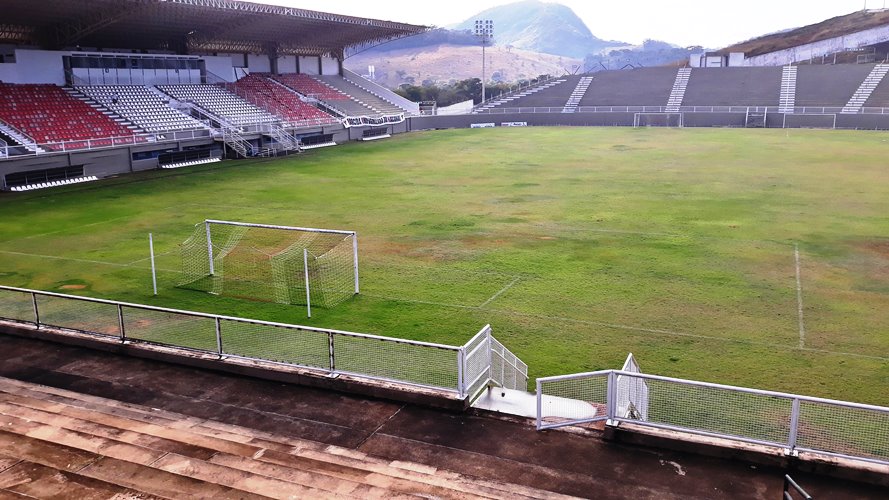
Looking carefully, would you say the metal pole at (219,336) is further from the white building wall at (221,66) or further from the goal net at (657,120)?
the goal net at (657,120)

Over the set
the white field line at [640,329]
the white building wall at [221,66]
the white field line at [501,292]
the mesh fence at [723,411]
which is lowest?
the white field line at [640,329]

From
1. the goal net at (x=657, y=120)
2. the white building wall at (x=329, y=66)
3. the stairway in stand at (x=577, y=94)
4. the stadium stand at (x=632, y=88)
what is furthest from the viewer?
the stadium stand at (x=632, y=88)

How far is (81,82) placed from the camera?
47531 mm

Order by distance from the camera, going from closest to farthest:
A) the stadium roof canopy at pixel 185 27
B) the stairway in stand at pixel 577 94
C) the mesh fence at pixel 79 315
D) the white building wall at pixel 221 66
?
the mesh fence at pixel 79 315
the stadium roof canopy at pixel 185 27
the white building wall at pixel 221 66
the stairway in stand at pixel 577 94

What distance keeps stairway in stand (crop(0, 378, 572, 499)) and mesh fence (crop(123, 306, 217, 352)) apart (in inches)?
74.8

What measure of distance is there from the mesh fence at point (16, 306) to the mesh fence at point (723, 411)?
10.8 metres

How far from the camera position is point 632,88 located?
8294 centimetres

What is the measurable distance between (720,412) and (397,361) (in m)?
4.54

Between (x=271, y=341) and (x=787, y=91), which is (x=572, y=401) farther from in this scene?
(x=787, y=91)

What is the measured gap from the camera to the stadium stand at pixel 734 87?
74.2 m

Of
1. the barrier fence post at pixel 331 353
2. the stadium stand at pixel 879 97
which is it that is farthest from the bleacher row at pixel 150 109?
the stadium stand at pixel 879 97

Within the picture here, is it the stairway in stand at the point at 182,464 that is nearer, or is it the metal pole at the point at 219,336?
the stairway in stand at the point at 182,464

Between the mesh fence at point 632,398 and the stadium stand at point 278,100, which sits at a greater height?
the stadium stand at point 278,100

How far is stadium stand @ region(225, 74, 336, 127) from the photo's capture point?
190 ft
